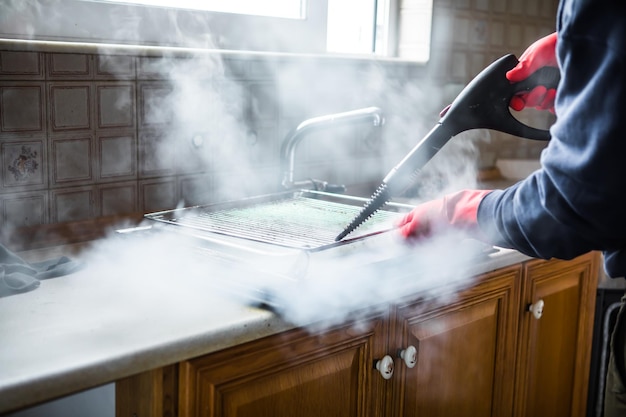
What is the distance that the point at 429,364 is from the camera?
1.55 m

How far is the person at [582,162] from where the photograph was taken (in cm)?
96

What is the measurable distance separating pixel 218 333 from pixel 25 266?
0.44m

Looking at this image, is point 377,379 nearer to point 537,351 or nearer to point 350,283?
point 350,283

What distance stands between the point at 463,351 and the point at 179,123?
2.86 ft

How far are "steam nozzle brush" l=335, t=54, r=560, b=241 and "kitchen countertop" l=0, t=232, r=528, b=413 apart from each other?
11.4 inches

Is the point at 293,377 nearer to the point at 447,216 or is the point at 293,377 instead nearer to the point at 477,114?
the point at 447,216

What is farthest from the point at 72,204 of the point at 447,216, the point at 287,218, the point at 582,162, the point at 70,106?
the point at 582,162

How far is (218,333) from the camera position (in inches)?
43.6

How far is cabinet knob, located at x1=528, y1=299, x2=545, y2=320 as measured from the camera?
5.95ft

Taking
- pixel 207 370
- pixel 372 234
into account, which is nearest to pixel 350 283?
pixel 372 234

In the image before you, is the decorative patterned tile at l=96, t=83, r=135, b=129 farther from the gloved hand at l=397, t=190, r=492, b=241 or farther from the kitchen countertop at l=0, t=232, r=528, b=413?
the gloved hand at l=397, t=190, r=492, b=241

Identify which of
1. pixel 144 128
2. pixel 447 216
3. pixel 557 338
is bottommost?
pixel 557 338

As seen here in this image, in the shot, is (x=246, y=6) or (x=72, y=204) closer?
(x=72, y=204)

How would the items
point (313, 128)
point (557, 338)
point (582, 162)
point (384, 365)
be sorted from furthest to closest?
point (557, 338) < point (313, 128) < point (384, 365) < point (582, 162)
